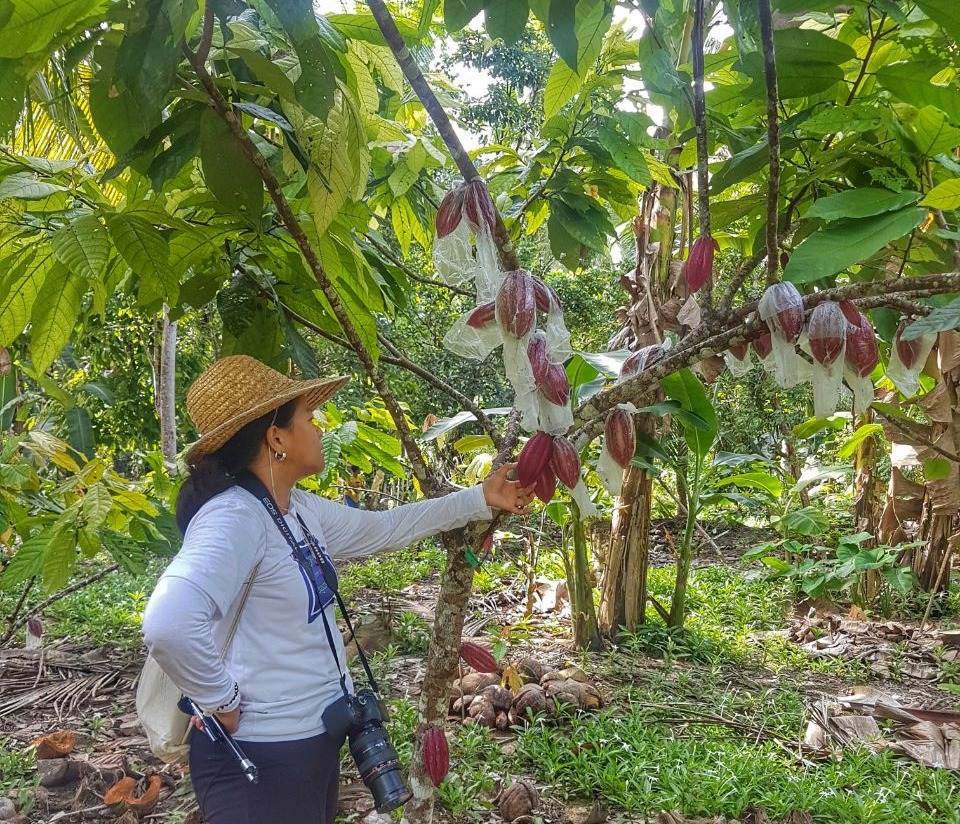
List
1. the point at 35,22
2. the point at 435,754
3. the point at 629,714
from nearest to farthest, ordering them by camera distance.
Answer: the point at 35,22 → the point at 435,754 → the point at 629,714

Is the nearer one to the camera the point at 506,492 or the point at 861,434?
the point at 506,492

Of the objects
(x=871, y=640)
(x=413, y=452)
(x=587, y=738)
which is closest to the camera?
(x=413, y=452)

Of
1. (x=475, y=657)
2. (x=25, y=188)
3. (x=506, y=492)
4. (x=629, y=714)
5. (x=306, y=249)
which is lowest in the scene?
(x=629, y=714)

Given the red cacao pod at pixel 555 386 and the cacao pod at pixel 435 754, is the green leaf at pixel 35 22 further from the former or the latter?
the cacao pod at pixel 435 754

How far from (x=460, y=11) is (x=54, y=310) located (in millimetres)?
749

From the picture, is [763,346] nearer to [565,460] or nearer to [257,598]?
[565,460]

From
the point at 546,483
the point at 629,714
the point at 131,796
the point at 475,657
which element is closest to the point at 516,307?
the point at 546,483

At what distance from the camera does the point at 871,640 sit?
11.6ft

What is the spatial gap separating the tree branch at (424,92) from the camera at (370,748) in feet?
2.52

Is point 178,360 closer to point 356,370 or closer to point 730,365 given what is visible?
point 356,370

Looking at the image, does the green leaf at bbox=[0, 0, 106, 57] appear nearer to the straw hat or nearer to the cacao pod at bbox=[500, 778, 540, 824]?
the straw hat

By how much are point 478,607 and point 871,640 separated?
6.07ft

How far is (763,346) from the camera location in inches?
43.3

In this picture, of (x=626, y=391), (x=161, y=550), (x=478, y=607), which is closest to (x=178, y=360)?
(x=478, y=607)
